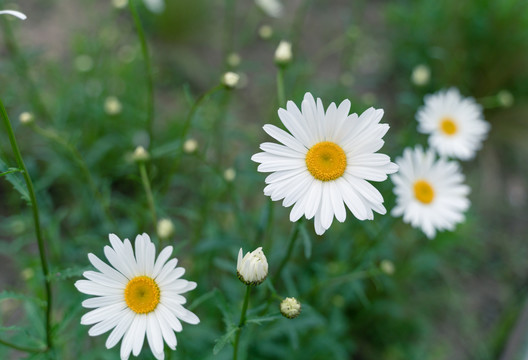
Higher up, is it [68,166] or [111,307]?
[68,166]

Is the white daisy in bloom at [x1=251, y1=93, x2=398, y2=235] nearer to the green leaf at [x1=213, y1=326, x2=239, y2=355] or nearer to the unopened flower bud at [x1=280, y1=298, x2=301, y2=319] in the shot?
the unopened flower bud at [x1=280, y1=298, x2=301, y2=319]

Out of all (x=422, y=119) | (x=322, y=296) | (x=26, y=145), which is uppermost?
(x=422, y=119)

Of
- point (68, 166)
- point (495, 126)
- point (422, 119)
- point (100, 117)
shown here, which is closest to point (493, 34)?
point (495, 126)

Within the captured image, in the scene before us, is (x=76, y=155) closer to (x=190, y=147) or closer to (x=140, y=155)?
(x=140, y=155)

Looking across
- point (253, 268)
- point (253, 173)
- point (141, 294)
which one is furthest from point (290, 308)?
point (253, 173)

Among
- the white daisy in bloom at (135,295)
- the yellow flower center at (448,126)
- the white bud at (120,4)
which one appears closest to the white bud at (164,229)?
the white daisy in bloom at (135,295)

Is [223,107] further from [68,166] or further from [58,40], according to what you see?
[58,40]
